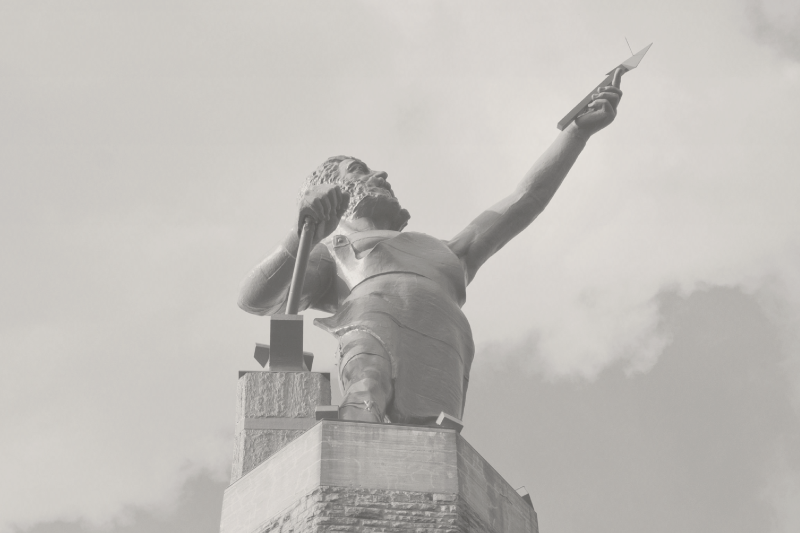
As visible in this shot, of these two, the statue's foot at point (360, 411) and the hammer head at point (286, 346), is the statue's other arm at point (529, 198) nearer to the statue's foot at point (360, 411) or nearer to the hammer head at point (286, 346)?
the hammer head at point (286, 346)

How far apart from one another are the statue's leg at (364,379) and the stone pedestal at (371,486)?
0.31 metres

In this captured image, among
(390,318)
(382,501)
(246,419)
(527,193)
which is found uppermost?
(527,193)

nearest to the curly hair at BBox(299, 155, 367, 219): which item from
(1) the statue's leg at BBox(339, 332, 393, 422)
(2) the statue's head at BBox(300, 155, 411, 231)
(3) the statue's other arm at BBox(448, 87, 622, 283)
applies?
(2) the statue's head at BBox(300, 155, 411, 231)

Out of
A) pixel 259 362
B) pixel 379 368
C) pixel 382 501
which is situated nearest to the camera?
pixel 382 501

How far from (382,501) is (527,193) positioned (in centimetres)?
358

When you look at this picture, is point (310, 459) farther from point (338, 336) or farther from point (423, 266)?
point (423, 266)

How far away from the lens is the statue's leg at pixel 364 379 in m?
8.85

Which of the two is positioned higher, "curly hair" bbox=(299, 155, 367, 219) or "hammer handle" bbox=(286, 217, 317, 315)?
"curly hair" bbox=(299, 155, 367, 219)

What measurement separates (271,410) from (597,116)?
3.58m

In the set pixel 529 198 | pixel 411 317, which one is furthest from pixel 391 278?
pixel 529 198

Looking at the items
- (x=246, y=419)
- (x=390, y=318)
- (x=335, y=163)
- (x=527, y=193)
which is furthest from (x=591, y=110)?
(x=246, y=419)

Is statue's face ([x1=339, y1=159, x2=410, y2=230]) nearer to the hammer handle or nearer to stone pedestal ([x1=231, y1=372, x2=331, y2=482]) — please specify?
the hammer handle

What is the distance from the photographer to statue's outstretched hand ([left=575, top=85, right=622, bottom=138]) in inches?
445

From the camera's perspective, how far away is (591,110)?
37.2 feet
